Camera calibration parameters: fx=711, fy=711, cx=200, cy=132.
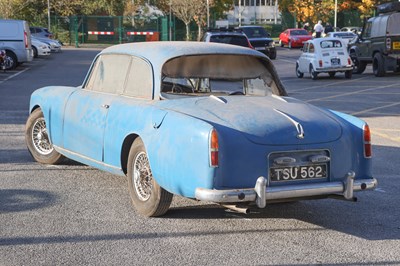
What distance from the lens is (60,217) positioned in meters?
6.54

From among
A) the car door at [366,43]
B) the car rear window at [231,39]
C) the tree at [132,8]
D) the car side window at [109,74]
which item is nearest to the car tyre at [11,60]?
the car rear window at [231,39]

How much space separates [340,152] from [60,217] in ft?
8.54

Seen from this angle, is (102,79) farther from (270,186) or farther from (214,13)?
(214,13)

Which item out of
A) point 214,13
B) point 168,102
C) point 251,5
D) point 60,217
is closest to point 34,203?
point 60,217

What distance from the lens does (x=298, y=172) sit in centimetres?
602

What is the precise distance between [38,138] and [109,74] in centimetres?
179

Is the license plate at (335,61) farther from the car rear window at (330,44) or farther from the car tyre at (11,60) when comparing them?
the car tyre at (11,60)

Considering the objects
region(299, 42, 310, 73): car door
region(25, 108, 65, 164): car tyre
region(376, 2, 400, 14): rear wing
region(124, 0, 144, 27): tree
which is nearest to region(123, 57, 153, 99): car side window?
region(25, 108, 65, 164): car tyre

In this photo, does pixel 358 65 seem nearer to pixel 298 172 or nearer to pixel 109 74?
pixel 109 74

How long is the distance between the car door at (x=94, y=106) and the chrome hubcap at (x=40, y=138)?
3.07 ft

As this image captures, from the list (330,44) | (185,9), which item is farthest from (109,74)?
(185,9)

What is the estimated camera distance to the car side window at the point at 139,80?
702cm

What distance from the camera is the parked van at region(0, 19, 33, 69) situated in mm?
Result: 28594

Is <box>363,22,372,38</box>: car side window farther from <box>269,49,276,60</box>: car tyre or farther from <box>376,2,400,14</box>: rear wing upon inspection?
<box>269,49,276,60</box>: car tyre
